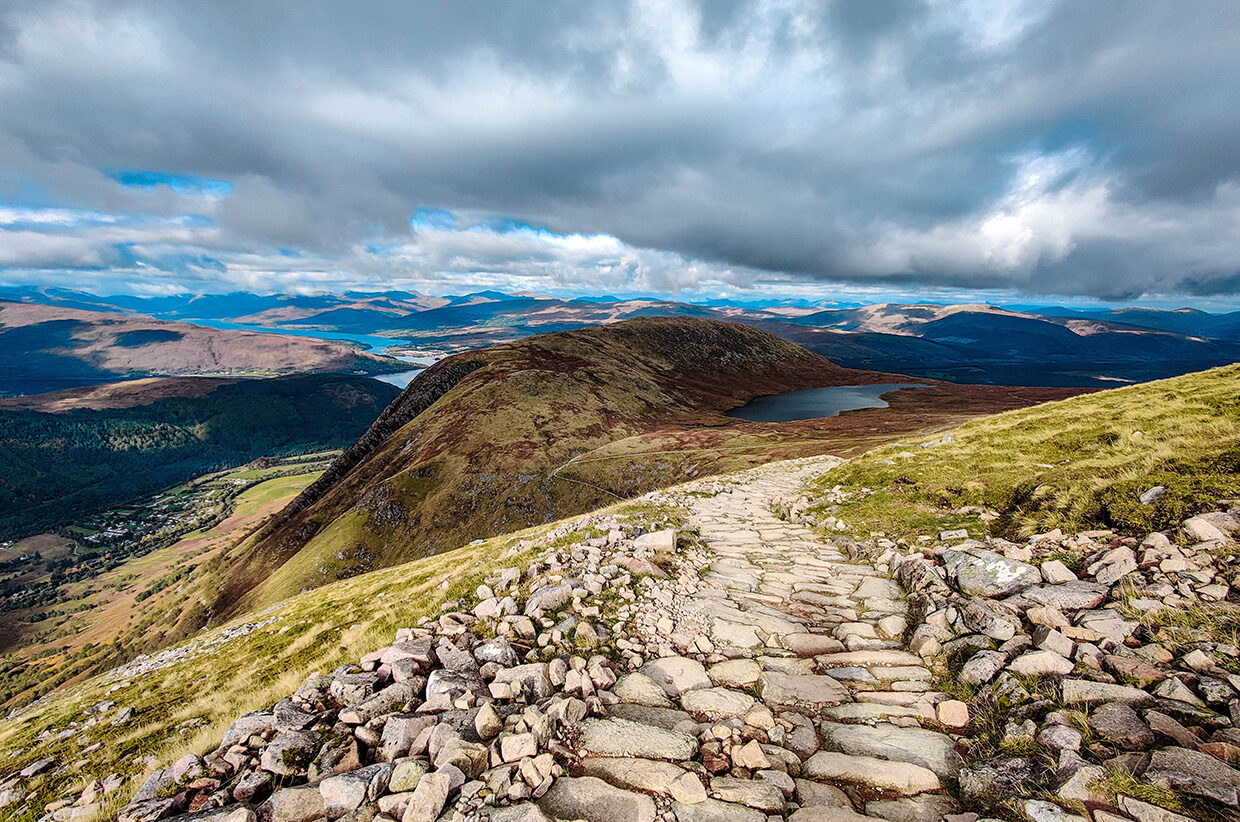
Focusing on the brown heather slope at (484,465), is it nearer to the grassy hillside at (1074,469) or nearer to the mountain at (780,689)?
the grassy hillside at (1074,469)

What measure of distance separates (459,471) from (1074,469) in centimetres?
10677

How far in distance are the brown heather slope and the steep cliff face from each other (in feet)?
1.04

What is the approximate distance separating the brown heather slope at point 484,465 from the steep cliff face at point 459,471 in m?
0.32

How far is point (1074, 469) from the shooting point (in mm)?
13898

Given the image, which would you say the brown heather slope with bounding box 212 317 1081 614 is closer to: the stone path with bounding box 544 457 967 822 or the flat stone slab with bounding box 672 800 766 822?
the stone path with bounding box 544 457 967 822

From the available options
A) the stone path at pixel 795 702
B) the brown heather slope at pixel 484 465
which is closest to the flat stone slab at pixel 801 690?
the stone path at pixel 795 702

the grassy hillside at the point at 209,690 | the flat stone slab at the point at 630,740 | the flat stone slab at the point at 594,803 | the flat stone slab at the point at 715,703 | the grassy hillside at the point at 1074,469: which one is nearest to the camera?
the flat stone slab at the point at 594,803

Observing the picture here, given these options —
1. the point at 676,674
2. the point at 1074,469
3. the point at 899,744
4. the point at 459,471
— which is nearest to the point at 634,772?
the point at 676,674

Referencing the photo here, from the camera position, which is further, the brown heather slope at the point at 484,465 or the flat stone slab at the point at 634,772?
the brown heather slope at the point at 484,465

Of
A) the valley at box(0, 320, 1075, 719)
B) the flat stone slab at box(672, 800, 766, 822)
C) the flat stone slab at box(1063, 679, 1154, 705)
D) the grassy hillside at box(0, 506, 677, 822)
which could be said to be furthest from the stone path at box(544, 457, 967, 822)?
the valley at box(0, 320, 1075, 719)

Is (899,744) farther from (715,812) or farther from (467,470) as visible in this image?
(467,470)

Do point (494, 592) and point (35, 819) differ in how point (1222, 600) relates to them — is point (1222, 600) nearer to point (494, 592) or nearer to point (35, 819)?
point (494, 592)

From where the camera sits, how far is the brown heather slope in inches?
3561

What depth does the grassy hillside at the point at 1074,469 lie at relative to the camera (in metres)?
10.7
